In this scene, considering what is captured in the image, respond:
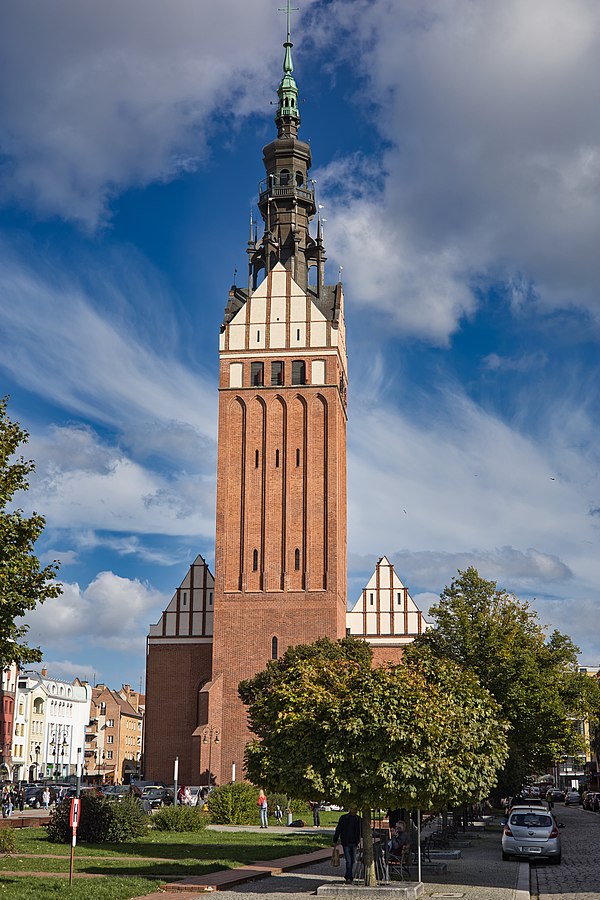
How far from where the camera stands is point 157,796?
5119cm

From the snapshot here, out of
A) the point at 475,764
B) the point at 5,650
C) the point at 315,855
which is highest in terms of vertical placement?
the point at 5,650

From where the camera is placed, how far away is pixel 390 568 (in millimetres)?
70188

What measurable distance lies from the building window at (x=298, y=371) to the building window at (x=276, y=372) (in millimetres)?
804

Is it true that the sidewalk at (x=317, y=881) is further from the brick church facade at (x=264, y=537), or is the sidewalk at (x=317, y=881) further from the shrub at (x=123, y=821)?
the brick church facade at (x=264, y=537)

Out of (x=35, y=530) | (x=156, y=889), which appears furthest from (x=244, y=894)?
(x=35, y=530)

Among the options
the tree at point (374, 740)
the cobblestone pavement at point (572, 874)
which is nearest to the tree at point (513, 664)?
the cobblestone pavement at point (572, 874)

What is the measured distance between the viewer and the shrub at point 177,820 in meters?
34.4

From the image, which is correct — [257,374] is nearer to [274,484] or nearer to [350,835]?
[274,484]

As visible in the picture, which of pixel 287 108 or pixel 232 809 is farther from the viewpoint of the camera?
pixel 287 108

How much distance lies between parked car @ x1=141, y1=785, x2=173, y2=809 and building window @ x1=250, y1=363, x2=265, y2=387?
80.1 ft

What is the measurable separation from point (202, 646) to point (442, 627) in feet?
95.1

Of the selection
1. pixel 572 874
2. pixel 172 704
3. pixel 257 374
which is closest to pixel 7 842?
pixel 572 874

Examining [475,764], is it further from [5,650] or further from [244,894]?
[5,650]

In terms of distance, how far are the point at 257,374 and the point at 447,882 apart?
4608cm
